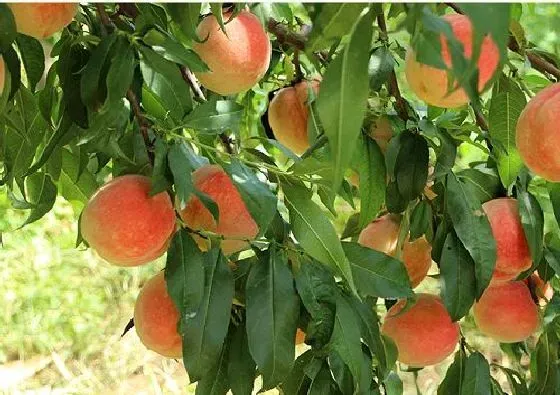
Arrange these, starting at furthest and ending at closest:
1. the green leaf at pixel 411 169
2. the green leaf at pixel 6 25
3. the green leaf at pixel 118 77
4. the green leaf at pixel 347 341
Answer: the green leaf at pixel 411 169 → the green leaf at pixel 347 341 → the green leaf at pixel 118 77 → the green leaf at pixel 6 25

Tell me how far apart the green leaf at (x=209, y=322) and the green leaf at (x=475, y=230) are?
0.24 metres

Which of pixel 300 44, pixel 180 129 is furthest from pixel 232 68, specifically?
pixel 300 44

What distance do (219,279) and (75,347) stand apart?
1.94 m

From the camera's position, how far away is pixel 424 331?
1.00 meters

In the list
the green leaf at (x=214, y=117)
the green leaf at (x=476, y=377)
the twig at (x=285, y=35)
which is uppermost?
the green leaf at (x=214, y=117)

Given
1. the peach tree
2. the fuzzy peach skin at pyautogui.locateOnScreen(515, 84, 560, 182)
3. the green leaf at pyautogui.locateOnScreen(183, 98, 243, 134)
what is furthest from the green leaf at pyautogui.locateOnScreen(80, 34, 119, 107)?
the fuzzy peach skin at pyautogui.locateOnScreen(515, 84, 560, 182)

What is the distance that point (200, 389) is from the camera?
0.85 metres

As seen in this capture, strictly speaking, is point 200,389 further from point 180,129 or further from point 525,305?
point 525,305

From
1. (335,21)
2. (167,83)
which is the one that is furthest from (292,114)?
(335,21)

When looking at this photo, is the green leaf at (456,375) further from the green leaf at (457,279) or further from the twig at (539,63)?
the twig at (539,63)

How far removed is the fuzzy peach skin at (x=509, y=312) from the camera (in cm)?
102

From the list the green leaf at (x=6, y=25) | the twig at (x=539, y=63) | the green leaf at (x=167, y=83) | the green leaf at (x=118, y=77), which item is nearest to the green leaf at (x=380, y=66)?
the twig at (x=539, y=63)

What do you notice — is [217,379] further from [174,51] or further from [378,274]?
[174,51]

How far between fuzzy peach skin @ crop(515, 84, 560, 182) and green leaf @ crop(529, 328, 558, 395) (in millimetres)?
281
